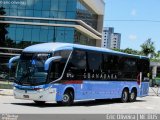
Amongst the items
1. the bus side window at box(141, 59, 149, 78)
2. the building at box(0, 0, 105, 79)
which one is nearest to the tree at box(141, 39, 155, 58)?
the building at box(0, 0, 105, 79)

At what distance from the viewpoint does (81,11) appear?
75062 mm

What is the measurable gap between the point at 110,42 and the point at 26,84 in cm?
16045

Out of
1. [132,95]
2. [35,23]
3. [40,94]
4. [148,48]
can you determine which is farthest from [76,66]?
[148,48]

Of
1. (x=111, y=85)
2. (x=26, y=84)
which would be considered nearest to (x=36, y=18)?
(x=111, y=85)

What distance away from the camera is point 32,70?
21266 millimetres

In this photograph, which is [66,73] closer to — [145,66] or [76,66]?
[76,66]

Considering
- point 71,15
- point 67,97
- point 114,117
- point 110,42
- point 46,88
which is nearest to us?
point 114,117

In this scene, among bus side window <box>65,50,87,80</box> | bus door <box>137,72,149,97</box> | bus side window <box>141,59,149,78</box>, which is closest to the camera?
bus side window <box>65,50,87,80</box>

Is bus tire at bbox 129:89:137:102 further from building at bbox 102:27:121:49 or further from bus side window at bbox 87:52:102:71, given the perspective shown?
building at bbox 102:27:121:49

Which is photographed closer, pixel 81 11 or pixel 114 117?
pixel 114 117

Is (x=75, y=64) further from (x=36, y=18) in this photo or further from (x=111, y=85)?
(x=36, y=18)

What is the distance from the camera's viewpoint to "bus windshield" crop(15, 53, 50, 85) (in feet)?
69.2

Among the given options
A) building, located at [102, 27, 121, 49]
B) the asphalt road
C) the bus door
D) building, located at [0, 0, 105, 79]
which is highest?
building, located at [102, 27, 121, 49]

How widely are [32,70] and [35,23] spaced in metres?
50.9
